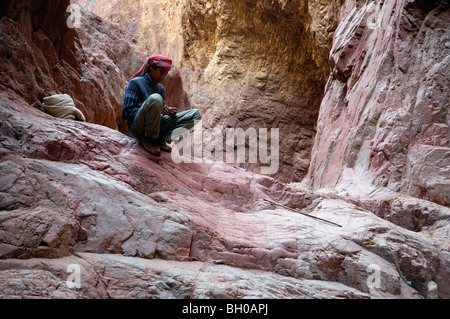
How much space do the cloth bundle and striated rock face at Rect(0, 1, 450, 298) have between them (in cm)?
19

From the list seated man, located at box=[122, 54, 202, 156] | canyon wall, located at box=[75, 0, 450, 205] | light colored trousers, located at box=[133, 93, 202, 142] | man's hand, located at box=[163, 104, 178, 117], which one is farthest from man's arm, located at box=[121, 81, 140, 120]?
canyon wall, located at box=[75, 0, 450, 205]

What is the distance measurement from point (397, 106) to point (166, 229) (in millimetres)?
4874

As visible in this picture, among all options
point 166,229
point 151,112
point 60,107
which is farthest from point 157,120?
point 166,229

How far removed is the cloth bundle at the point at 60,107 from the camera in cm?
498

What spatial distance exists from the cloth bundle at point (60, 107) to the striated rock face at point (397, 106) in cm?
468

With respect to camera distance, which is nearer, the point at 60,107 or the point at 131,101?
the point at 131,101

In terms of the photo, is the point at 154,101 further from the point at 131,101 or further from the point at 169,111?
the point at 131,101

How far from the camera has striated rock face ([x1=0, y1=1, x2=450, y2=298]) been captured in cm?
280

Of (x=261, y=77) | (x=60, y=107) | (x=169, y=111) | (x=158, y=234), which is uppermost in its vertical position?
(x=261, y=77)

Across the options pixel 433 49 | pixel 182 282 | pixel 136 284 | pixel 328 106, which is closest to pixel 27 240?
pixel 136 284

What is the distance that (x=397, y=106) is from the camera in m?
6.41

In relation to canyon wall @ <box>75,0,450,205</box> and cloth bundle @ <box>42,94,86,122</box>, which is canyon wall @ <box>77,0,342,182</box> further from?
cloth bundle @ <box>42,94,86,122</box>

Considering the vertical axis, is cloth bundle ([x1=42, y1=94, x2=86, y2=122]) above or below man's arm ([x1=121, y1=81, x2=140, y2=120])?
below

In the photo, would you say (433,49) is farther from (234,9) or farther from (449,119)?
(234,9)
